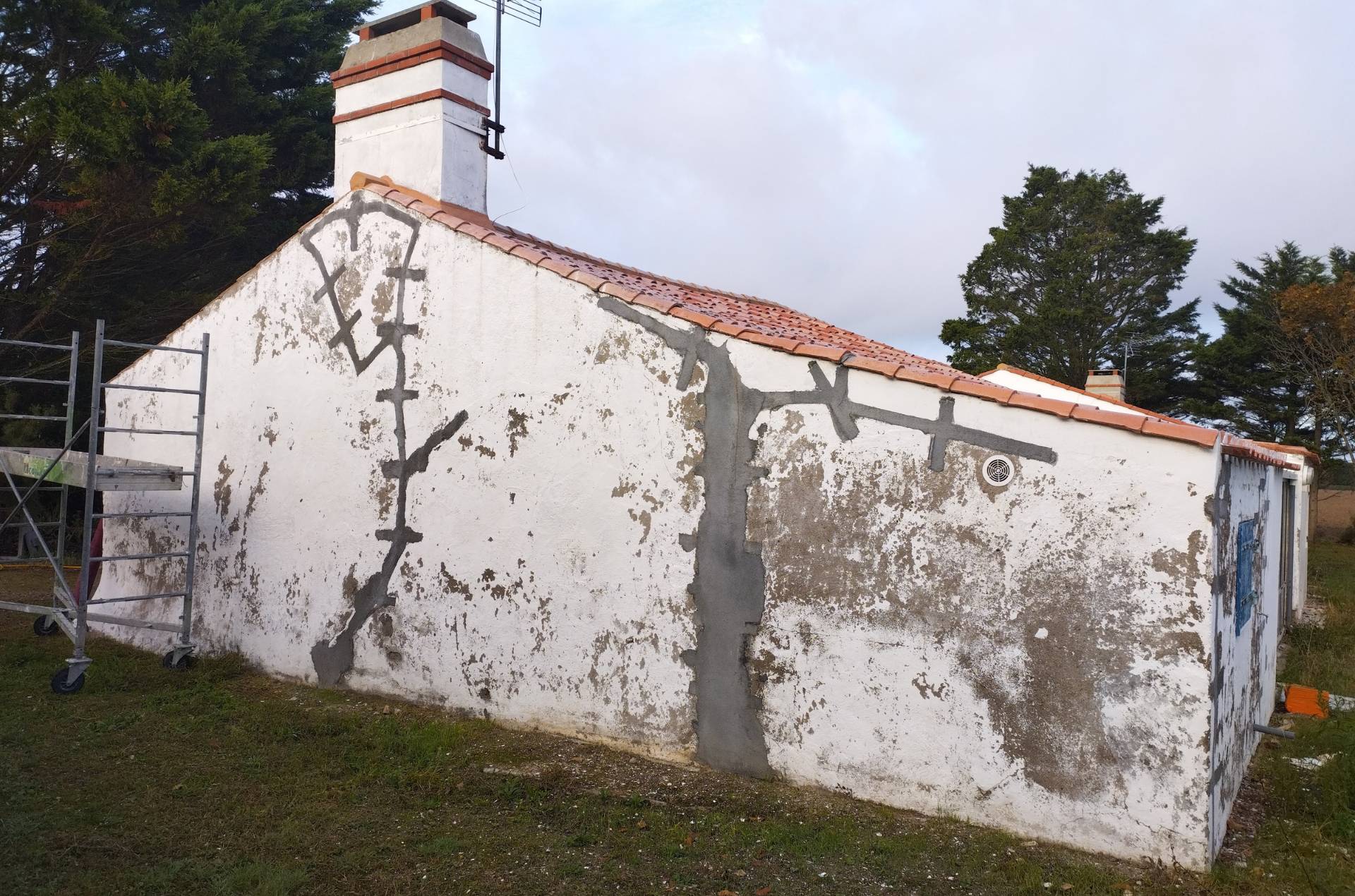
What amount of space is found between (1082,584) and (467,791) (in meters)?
3.65

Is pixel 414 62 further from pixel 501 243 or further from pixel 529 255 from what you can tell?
pixel 529 255

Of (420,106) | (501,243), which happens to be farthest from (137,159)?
(501,243)

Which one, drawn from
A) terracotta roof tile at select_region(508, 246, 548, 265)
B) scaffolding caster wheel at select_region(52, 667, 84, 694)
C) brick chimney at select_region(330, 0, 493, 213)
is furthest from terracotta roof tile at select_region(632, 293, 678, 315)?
scaffolding caster wheel at select_region(52, 667, 84, 694)

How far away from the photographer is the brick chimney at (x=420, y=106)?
7.75 metres

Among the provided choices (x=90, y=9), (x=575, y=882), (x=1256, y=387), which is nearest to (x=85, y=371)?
(x=90, y=9)

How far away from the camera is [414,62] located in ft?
25.8

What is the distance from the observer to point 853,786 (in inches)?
205

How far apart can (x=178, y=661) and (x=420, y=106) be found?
17.3 feet

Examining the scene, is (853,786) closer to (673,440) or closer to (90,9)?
(673,440)

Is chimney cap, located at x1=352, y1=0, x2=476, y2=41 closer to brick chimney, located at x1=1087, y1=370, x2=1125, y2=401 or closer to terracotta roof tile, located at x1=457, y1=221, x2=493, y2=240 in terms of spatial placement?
terracotta roof tile, located at x1=457, y1=221, x2=493, y2=240

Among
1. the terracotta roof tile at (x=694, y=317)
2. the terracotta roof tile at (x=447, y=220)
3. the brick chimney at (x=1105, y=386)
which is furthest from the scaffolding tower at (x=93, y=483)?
the brick chimney at (x=1105, y=386)

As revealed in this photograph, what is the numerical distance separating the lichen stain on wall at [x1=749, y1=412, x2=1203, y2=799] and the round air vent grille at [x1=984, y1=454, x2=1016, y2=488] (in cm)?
4

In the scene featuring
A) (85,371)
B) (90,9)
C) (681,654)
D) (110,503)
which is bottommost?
(681,654)

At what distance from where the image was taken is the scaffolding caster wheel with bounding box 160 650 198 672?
25.4 feet
